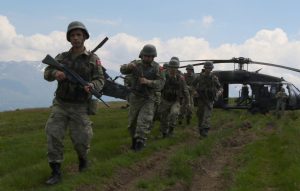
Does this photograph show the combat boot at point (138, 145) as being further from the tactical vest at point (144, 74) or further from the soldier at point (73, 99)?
the soldier at point (73, 99)

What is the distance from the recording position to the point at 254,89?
33.4 metres

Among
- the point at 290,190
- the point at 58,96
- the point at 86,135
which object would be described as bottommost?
the point at 290,190

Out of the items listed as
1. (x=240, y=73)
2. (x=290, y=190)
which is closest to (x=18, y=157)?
(x=290, y=190)

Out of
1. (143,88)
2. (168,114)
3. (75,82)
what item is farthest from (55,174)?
(168,114)

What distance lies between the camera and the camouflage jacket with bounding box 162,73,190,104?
17.0 m

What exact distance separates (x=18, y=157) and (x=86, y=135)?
3761mm

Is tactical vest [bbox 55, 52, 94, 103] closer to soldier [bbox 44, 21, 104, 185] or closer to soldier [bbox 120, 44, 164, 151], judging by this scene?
soldier [bbox 44, 21, 104, 185]

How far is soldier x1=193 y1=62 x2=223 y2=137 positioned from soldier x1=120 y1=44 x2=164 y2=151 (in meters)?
4.65

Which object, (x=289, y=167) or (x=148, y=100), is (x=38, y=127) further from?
(x=289, y=167)

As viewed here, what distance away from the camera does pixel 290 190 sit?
370 inches

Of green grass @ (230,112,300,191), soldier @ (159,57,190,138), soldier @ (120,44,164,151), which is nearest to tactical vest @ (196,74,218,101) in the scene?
soldier @ (159,57,190,138)

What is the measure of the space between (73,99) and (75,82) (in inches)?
14.0

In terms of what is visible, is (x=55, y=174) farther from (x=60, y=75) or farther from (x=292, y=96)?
(x=292, y=96)

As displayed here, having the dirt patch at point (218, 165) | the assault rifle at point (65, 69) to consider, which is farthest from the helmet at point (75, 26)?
the dirt patch at point (218, 165)
